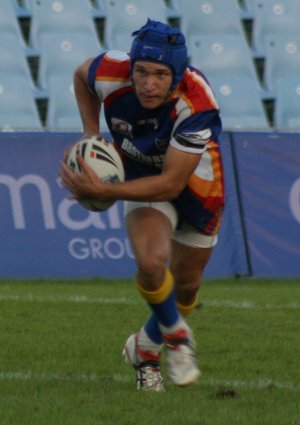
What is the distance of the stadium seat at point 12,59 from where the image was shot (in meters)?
15.8

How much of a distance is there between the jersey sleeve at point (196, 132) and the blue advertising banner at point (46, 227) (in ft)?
20.8

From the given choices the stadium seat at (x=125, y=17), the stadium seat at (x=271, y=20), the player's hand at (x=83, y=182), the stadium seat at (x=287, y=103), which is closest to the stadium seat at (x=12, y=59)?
the stadium seat at (x=125, y=17)

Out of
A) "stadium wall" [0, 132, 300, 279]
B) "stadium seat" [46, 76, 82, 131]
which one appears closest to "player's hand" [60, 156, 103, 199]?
Result: "stadium wall" [0, 132, 300, 279]

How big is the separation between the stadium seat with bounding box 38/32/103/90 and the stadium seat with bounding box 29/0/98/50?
111 mm

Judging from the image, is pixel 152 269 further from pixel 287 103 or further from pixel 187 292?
pixel 287 103

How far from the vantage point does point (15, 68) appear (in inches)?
624

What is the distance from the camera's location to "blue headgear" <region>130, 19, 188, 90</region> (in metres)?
5.79

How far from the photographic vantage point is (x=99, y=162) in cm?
587

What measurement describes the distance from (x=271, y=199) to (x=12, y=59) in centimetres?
465

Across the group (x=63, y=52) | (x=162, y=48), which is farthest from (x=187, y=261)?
(x=63, y=52)

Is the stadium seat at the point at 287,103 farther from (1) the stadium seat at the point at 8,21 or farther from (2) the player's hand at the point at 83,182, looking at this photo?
(2) the player's hand at the point at 83,182

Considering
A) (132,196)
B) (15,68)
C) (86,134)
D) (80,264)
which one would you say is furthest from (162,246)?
(15,68)

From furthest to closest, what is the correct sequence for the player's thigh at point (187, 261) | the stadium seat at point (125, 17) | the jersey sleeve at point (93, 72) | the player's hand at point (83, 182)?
the stadium seat at point (125, 17)
the player's thigh at point (187, 261)
the jersey sleeve at point (93, 72)
the player's hand at point (83, 182)

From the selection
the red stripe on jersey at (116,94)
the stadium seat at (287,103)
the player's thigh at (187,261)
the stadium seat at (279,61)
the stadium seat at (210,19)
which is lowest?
the stadium seat at (287,103)
